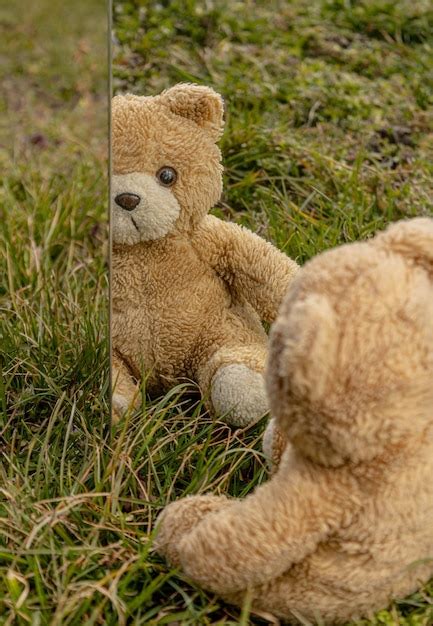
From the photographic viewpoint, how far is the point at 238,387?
138cm

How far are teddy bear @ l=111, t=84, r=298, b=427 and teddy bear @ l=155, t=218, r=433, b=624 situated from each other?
35 cm

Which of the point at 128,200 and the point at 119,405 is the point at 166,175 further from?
the point at 119,405

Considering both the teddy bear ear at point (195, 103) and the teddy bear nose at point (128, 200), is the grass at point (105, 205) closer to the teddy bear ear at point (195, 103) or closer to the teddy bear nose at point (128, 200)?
the teddy bear nose at point (128, 200)

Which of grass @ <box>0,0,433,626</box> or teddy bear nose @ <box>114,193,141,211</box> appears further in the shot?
teddy bear nose @ <box>114,193,141,211</box>

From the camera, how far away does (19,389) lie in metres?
1.62

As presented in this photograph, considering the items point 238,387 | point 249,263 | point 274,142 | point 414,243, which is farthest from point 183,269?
point 274,142

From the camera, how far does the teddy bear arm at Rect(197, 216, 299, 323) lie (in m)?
1.46

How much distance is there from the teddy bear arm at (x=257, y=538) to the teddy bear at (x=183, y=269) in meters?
0.33

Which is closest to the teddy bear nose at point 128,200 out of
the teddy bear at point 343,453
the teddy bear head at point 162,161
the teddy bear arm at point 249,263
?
the teddy bear head at point 162,161

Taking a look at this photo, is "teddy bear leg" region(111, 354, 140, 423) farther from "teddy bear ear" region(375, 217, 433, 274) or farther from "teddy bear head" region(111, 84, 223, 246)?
"teddy bear ear" region(375, 217, 433, 274)

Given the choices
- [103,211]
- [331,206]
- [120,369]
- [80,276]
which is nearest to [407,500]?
[120,369]

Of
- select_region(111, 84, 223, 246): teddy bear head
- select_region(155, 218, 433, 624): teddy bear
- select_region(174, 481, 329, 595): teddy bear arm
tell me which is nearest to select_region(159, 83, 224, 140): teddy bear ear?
select_region(111, 84, 223, 246): teddy bear head

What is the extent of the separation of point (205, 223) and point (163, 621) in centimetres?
62

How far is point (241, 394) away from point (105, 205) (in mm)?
1113
